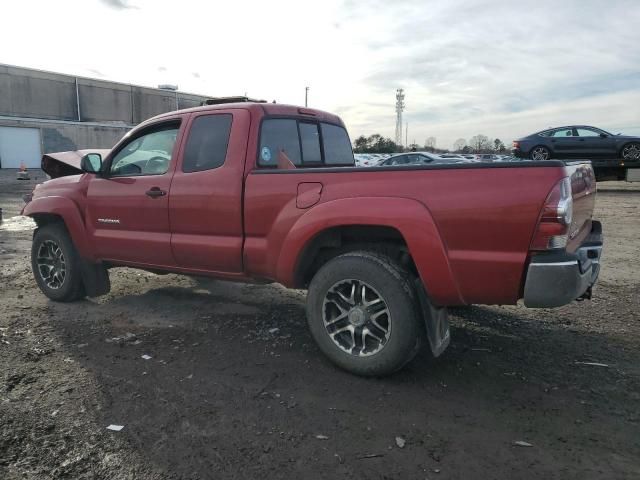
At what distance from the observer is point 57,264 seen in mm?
5363

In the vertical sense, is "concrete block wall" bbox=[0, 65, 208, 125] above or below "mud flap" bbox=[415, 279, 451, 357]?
above

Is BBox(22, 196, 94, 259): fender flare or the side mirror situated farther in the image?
BBox(22, 196, 94, 259): fender flare

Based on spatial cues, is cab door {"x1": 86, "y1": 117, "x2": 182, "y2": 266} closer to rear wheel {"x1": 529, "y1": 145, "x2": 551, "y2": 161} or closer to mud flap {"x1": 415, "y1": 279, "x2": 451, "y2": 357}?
mud flap {"x1": 415, "y1": 279, "x2": 451, "y2": 357}

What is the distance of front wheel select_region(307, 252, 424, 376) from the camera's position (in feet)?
10.6

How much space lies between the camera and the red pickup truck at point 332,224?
9.41 feet

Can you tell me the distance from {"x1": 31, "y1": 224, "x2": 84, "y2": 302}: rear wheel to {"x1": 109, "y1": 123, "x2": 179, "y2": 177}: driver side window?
1.03 metres

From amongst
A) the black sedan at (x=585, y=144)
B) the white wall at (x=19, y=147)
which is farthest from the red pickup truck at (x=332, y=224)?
the white wall at (x=19, y=147)

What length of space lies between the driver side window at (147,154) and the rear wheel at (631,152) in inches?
687

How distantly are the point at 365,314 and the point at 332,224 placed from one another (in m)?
0.68

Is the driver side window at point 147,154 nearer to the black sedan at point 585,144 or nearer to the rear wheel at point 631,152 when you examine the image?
the black sedan at point 585,144

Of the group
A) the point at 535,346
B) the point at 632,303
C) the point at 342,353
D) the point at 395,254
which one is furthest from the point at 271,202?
the point at 632,303

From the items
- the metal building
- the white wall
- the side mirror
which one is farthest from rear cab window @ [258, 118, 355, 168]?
the metal building

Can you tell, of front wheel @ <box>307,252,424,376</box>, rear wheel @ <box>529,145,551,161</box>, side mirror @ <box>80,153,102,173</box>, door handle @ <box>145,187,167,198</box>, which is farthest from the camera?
rear wheel @ <box>529,145,551,161</box>

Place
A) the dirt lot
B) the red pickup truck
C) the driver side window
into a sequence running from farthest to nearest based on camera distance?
the driver side window, the red pickup truck, the dirt lot
